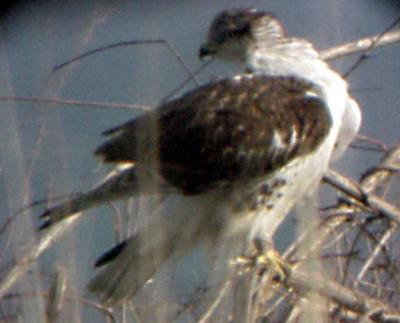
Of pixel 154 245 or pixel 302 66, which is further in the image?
pixel 302 66

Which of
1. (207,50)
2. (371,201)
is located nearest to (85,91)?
(207,50)

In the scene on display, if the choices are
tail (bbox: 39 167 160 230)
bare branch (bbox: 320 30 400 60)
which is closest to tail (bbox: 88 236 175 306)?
tail (bbox: 39 167 160 230)

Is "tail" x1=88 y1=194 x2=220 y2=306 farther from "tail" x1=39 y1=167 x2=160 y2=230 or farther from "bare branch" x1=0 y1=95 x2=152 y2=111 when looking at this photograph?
"bare branch" x1=0 y1=95 x2=152 y2=111

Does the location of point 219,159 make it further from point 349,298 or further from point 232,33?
point 349,298

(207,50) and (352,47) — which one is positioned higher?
(207,50)

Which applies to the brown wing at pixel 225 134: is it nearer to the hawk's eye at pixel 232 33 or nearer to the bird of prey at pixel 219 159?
Answer: the bird of prey at pixel 219 159

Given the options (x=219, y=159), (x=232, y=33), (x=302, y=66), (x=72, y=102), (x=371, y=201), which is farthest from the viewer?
(x=232, y=33)

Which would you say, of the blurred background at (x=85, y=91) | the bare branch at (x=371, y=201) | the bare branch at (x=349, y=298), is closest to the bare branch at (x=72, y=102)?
the blurred background at (x=85, y=91)
